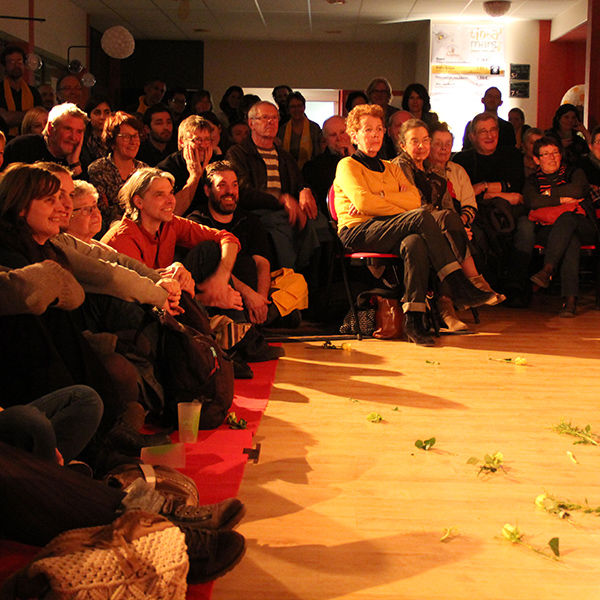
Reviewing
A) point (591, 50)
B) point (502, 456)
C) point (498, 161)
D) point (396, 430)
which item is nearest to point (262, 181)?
point (498, 161)

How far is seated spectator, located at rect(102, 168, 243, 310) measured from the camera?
324 cm

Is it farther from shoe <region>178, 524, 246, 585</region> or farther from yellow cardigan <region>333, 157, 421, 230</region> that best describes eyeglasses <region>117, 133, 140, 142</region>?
shoe <region>178, 524, 246, 585</region>

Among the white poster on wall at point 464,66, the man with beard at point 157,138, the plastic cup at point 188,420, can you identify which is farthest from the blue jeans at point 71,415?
the white poster on wall at point 464,66

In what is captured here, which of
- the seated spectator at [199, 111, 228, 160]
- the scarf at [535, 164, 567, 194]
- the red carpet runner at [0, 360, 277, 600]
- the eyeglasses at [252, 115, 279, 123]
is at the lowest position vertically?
the red carpet runner at [0, 360, 277, 600]

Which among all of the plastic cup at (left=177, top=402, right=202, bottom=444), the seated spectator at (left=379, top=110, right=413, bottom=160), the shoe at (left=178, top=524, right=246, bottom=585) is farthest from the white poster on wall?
the shoe at (left=178, top=524, right=246, bottom=585)

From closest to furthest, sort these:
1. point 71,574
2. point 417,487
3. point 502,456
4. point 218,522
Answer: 1. point 71,574
2. point 218,522
3. point 417,487
4. point 502,456

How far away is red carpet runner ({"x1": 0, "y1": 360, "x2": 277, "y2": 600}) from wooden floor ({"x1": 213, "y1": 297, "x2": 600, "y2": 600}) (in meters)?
0.05

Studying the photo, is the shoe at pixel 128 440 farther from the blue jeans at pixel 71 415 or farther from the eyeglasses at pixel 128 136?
the eyeglasses at pixel 128 136

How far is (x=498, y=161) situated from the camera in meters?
5.63

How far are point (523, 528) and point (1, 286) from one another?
143cm

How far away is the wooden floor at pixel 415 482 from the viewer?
5.10 ft

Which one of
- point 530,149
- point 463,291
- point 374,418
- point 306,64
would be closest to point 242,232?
point 463,291

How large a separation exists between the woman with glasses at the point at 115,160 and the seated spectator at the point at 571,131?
12.3ft

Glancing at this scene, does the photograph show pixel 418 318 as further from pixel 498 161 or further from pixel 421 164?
pixel 498 161
